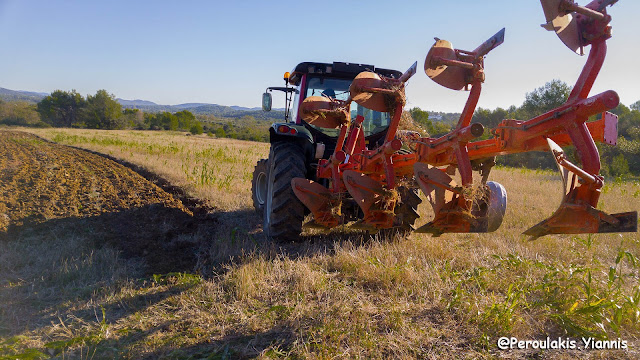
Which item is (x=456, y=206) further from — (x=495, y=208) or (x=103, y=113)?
(x=103, y=113)

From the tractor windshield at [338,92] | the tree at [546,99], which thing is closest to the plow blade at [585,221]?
the tractor windshield at [338,92]

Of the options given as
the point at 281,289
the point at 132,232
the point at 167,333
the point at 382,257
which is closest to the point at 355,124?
the point at 382,257

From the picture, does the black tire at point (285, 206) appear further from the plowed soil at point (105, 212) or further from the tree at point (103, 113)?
the tree at point (103, 113)

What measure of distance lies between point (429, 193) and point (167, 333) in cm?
204

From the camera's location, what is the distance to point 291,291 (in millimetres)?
3125

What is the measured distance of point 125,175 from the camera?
8914 millimetres

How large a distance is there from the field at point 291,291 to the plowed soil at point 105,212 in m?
0.04

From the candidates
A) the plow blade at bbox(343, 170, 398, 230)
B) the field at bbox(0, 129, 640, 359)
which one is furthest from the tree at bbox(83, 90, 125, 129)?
the plow blade at bbox(343, 170, 398, 230)

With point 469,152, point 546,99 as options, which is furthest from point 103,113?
point 469,152

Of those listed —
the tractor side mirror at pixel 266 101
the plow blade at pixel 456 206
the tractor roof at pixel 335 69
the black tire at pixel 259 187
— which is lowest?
the black tire at pixel 259 187

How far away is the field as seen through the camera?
2381 mm

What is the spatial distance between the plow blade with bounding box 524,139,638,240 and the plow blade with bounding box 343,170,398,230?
1389mm

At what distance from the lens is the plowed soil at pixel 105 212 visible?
438 cm

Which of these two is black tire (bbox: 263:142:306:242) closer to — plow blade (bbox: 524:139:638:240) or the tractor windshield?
the tractor windshield
